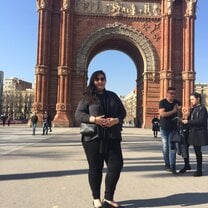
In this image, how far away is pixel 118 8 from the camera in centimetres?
4669

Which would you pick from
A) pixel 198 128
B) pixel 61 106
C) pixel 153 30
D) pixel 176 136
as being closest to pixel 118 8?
pixel 153 30

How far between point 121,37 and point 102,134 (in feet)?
137

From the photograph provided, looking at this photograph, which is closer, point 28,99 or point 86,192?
point 86,192

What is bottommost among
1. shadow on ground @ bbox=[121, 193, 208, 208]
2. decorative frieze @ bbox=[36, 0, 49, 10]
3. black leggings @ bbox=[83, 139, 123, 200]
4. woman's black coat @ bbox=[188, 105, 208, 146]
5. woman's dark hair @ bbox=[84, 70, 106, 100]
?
shadow on ground @ bbox=[121, 193, 208, 208]

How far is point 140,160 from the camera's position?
12.1 m

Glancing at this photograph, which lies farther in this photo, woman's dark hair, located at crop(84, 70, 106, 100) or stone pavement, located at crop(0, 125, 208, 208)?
stone pavement, located at crop(0, 125, 208, 208)

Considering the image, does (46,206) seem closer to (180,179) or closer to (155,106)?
(180,179)

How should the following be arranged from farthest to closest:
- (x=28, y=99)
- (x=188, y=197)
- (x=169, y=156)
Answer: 1. (x=28, y=99)
2. (x=169, y=156)
3. (x=188, y=197)

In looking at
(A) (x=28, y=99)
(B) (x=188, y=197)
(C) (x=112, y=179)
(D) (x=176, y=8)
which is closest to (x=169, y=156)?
(B) (x=188, y=197)

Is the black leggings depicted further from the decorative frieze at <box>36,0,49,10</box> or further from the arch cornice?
the decorative frieze at <box>36,0,49,10</box>

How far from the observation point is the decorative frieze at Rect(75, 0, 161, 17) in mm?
46766

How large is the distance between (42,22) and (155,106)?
15517 mm

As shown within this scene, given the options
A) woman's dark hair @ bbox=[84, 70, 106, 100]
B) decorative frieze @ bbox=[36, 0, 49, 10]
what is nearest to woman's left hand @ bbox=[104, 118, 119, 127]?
woman's dark hair @ bbox=[84, 70, 106, 100]

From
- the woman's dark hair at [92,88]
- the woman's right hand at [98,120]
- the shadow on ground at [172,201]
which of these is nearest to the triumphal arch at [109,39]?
the shadow on ground at [172,201]
